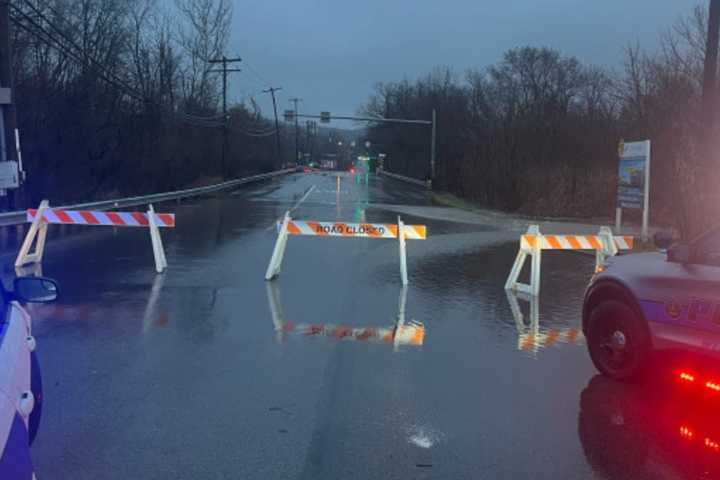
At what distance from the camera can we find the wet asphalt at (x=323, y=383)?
14.6ft

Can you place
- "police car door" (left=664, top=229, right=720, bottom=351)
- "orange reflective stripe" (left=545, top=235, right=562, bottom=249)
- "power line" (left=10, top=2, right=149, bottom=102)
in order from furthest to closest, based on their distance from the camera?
"power line" (left=10, top=2, right=149, bottom=102) → "orange reflective stripe" (left=545, top=235, right=562, bottom=249) → "police car door" (left=664, top=229, right=720, bottom=351)

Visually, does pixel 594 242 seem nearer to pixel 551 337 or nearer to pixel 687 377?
pixel 551 337

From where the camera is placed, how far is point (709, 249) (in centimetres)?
555

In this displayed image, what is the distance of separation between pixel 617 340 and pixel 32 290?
190 inches

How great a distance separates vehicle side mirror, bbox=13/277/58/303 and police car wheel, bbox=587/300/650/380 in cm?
462

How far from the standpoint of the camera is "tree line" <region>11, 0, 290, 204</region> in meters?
30.2

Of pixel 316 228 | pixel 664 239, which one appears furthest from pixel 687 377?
pixel 316 228

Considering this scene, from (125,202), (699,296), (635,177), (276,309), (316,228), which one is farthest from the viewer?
(125,202)

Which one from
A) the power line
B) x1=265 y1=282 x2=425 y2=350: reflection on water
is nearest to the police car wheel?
x1=265 y1=282 x2=425 y2=350: reflection on water

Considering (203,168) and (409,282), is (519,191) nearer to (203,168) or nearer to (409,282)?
(409,282)

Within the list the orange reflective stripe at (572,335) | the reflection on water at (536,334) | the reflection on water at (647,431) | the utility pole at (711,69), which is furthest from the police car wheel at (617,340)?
the utility pole at (711,69)

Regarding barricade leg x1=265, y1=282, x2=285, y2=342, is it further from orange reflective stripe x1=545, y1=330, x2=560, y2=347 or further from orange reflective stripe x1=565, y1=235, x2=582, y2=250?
orange reflective stripe x1=565, y1=235, x2=582, y2=250

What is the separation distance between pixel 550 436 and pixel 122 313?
577 centimetres

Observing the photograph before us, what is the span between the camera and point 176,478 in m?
4.12
